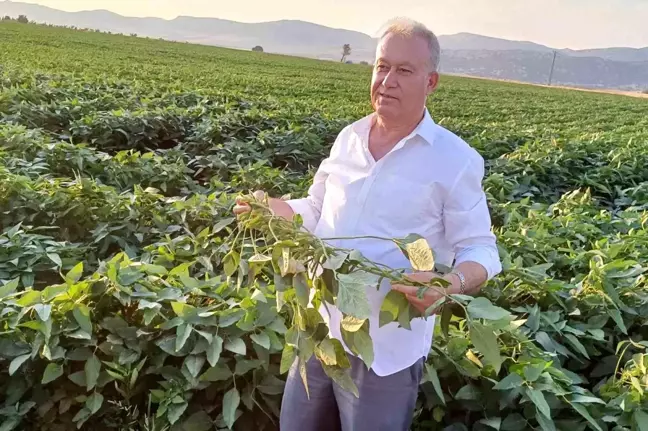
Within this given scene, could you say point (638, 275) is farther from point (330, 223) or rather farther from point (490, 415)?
point (330, 223)

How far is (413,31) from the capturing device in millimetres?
1542

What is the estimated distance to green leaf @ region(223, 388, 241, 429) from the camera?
175 cm

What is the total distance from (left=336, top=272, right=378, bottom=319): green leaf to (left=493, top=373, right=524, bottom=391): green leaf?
0.82 metres

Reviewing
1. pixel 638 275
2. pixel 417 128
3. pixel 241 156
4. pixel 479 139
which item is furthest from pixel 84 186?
pixel 479 139

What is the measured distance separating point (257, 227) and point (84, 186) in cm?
197

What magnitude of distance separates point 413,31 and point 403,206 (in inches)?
17.6

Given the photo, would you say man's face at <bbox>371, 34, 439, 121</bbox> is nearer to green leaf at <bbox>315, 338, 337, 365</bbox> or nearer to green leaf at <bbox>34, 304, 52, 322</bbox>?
green leaf at <bbox>315, 338, 337, 365</bbox>

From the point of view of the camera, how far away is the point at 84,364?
6.36 ft

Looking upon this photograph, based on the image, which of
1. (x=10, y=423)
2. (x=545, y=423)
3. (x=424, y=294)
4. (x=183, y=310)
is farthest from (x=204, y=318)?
(x=545, y=423)

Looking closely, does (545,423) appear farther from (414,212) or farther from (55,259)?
(55,259)

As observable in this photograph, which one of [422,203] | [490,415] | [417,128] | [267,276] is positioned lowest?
[490,415]

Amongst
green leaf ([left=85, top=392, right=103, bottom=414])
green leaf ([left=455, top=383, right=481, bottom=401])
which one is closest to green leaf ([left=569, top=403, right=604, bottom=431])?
green leaf ([left=455, top=383, right=481, bottom=401])

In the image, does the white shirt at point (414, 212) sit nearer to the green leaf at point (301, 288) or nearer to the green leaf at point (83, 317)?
the green leaf at point (301, 288)

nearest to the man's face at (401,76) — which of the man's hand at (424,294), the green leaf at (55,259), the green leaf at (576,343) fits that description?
the man's hand at (424,294)
